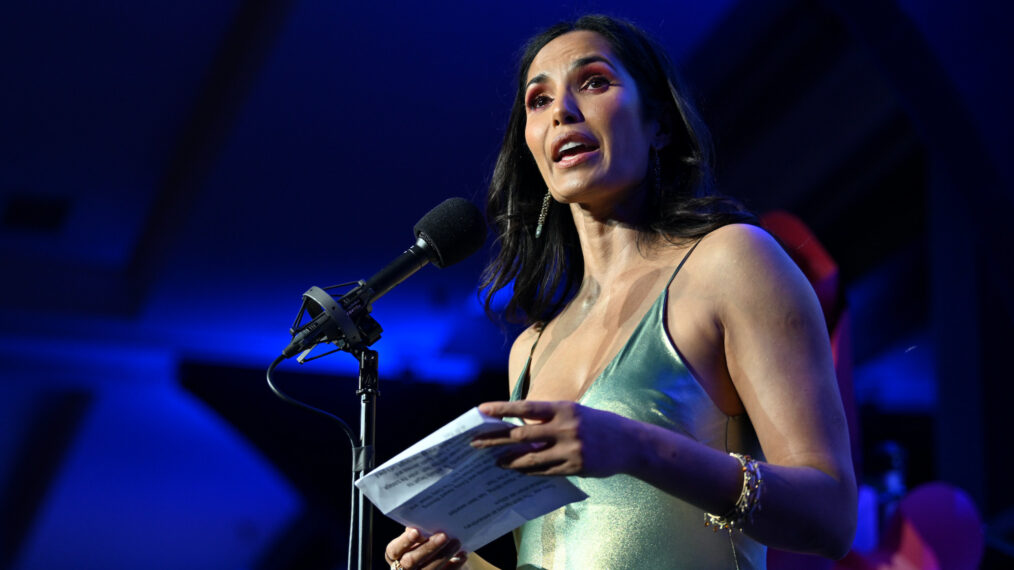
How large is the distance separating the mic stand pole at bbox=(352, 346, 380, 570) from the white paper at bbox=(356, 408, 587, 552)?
0.09 meters

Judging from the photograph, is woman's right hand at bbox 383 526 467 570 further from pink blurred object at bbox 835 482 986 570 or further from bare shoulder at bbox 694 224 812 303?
pink blurred object at bbox 835 482 986 570

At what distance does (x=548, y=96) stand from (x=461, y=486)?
0.76 metres

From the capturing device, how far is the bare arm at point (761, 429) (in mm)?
978

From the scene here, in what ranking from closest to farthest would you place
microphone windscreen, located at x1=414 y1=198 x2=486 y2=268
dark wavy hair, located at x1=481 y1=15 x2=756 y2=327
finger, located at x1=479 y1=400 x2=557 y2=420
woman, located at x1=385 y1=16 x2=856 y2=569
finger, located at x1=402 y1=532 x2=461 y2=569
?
1. finger, located at x1=479 y1=400 x2=557 y2=420
2. woman, located at x1=385 y1=16 x2=856 y2=569
3. finger, located at x1=402 y1=532 x2=461 y2=569
4. microphone windscreen, located at x1=414 y1=198 x2=486 y2=268
5. dark wavy hair, located at x1=481 y1=15 x2=756 y2=327

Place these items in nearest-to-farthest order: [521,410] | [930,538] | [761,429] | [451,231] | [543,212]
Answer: [521,410], [761,429], [451,231], [543,212], [930,538]

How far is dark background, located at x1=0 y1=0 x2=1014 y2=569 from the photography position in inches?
159

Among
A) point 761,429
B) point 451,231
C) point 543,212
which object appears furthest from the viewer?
point 543,212

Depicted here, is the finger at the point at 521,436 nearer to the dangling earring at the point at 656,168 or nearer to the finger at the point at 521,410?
the finger at the point at 521,410

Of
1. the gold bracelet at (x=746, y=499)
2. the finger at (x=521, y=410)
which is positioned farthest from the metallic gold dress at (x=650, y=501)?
the finger at (x=521, y=410)

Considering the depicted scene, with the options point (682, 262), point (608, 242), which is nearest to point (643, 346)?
point (682, 262)

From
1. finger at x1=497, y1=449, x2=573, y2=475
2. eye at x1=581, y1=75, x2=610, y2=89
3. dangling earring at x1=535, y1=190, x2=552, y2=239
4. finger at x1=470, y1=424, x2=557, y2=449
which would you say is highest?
eye at x1=581, y1=75, x2=610, y2=89

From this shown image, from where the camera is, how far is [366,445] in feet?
4.25

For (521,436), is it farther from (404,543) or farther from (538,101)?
(538,101)

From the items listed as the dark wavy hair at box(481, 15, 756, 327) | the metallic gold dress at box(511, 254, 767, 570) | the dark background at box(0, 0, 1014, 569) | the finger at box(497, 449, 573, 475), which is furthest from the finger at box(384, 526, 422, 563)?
the dark background at box(0, 0, 1014, 569)
